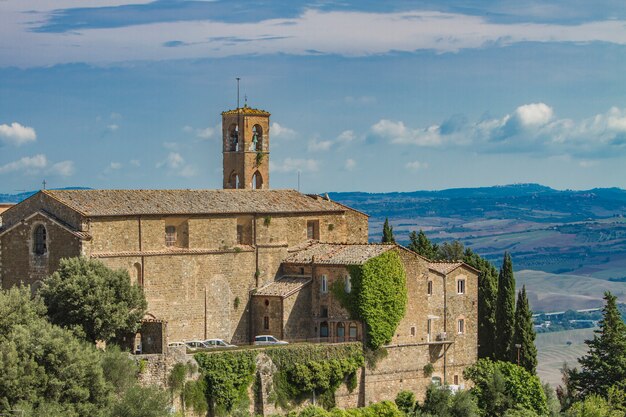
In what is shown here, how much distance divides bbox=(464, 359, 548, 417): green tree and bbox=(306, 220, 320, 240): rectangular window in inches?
435

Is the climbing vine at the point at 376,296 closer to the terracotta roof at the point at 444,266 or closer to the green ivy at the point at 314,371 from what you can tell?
the green ivy at the point at 314,371

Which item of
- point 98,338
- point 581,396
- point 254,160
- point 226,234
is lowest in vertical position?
point 581,396

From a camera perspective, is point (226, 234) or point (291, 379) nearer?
point (291, 379)

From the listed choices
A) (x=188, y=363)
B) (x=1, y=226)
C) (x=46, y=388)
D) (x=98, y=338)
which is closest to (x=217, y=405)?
(x=188, y=363)

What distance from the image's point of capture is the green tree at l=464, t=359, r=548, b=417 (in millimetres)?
64062

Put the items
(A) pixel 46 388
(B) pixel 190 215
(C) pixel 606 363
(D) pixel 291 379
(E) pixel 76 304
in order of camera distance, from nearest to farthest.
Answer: (A) pixel 46 388
(E) pixel 76 304
(D) pixel 291 379
(B) pixel 190 215
(C) pixel 606 363

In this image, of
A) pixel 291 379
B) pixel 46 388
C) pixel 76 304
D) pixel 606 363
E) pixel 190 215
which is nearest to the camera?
pixel 46 388

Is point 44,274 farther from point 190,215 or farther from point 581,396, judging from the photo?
point 581,396

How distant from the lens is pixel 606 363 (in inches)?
2749

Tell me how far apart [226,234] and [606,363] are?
890 inches

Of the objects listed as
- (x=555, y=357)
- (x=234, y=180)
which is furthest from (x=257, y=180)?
(x=555, y=357)

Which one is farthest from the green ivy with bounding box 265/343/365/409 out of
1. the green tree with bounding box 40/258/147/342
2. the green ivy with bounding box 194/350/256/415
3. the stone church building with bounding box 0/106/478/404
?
the green tree with bounding box 40/258/147/342

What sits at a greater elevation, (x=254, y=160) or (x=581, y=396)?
(x=254, y=160)

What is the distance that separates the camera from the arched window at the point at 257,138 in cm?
7406
